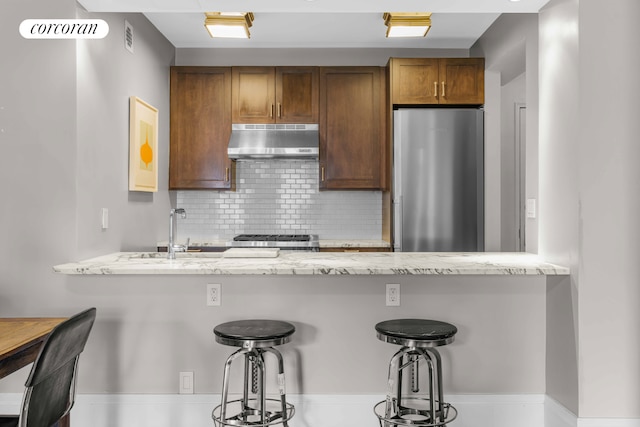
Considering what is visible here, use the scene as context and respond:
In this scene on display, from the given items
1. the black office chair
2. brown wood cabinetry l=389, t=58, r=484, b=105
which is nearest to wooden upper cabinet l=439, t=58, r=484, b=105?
brown wood cabinetry l=389, t=58, r=484, b=105

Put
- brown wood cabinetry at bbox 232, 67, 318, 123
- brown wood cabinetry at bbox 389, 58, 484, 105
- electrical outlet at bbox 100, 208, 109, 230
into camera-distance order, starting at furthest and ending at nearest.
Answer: brown wood cabinetry at bbox 232, 67, 318, 123, brown wood cabinetry at bbox 389, 58, 484, 105, electrical outlet at bbox 100, 208, 109, 230

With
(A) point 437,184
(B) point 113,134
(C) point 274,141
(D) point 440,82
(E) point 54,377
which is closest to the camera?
(E) point 54,377

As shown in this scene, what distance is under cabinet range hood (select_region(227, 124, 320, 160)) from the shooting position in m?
4.53

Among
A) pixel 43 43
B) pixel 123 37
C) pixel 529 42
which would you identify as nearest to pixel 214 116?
pixel 123 37

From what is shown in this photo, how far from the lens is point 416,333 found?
92.7 inches

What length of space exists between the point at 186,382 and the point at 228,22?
2472 mm

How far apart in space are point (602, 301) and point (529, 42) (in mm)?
1693

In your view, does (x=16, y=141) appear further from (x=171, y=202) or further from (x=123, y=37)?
(x=171, y=202)

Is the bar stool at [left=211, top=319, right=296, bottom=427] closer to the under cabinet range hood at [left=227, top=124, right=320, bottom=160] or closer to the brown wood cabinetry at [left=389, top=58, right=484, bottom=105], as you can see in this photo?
the under cabinet range hood at [left=227, top=124, right=320, bottom=160]

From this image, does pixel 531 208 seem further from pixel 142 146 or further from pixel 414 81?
pixel 142 146

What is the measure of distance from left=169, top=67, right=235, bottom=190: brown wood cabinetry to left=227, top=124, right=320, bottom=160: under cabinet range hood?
0.17m

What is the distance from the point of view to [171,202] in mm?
4812

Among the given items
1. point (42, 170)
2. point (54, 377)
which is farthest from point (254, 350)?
point (42, 170)

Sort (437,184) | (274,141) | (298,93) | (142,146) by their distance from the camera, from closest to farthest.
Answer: (142,146)
(437,184)
(274,141)
(298,93)
